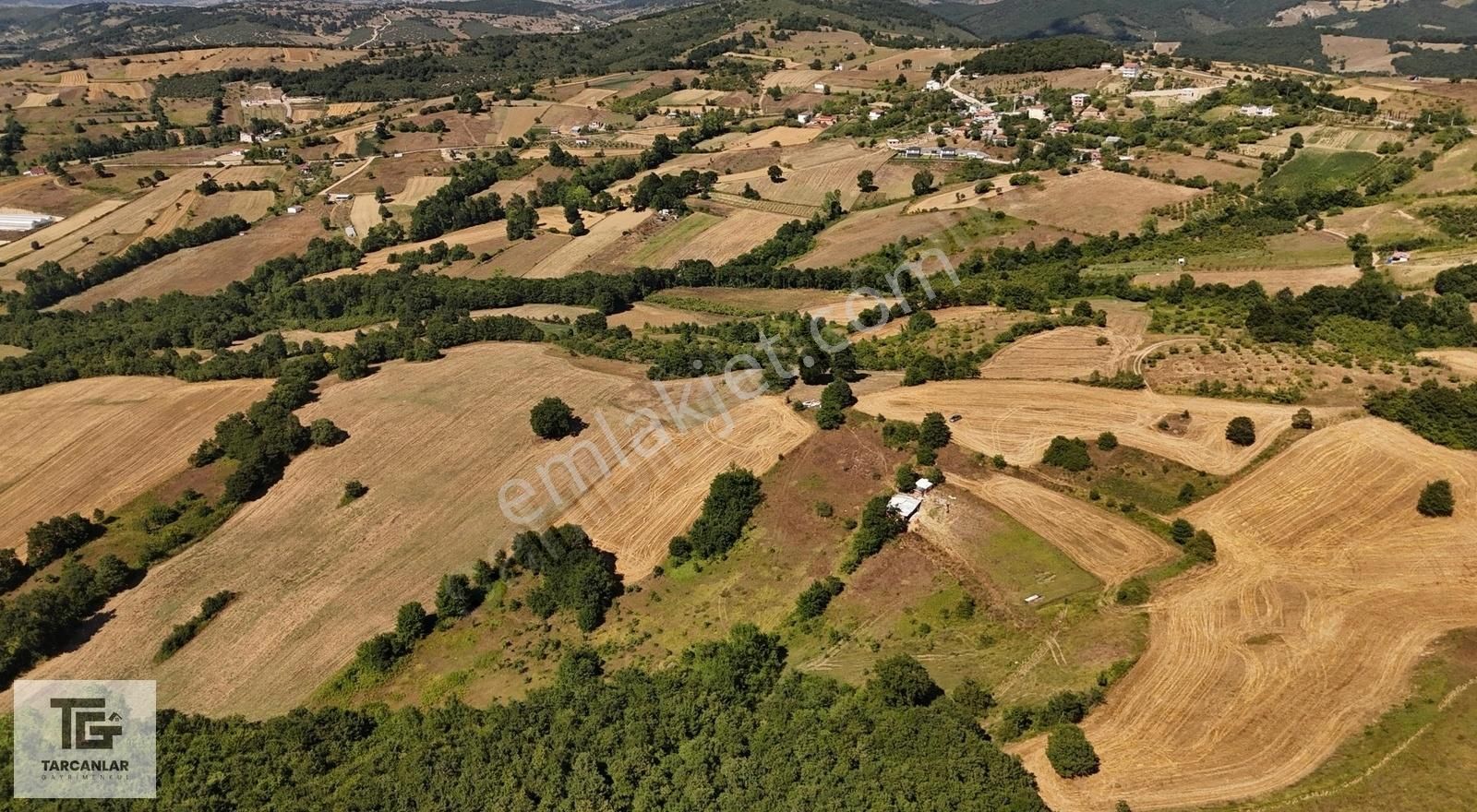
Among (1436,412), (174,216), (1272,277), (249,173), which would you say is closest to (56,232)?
(174,216)

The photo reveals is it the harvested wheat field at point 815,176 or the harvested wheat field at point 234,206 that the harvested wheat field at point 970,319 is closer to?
the harvested wheat field at point 815,176

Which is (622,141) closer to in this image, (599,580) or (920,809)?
(599,580)

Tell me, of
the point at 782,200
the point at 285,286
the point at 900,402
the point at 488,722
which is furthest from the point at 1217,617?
the point at 285,286

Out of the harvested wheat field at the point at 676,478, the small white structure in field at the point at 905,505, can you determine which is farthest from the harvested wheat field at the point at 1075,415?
A: the small white structure in field at the point at 905,505

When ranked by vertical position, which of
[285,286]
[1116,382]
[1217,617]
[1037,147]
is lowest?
[285,286]

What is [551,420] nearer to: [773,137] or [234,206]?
[773,137]
